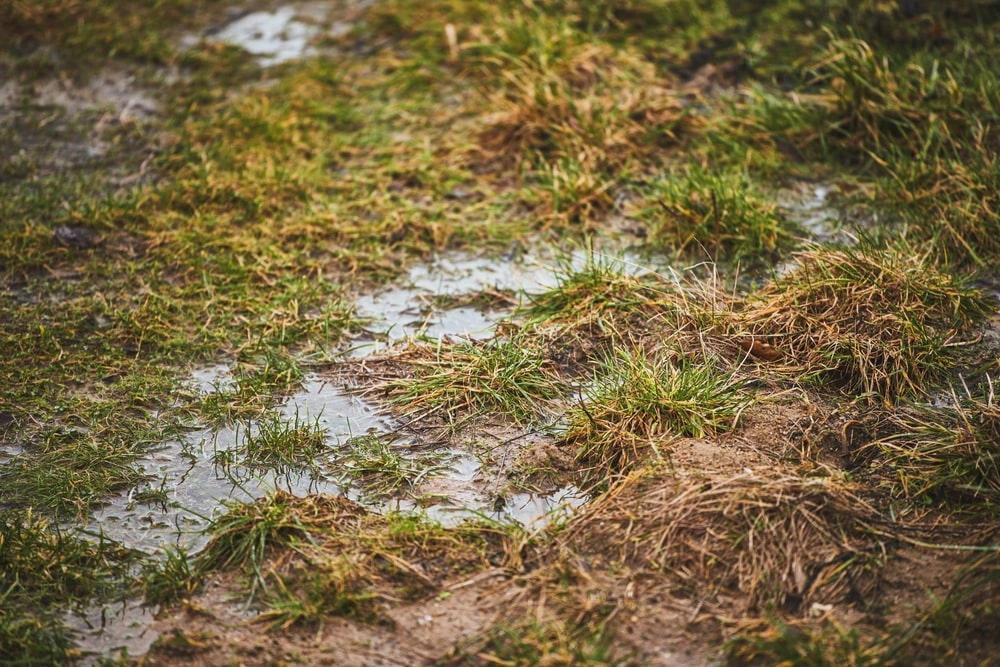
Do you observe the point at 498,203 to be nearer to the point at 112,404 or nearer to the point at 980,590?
the point at 112,404

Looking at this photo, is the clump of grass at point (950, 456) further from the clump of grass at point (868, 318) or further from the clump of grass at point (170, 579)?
the clump of grass at point (170, 579)

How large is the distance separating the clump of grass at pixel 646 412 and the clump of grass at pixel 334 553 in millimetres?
473

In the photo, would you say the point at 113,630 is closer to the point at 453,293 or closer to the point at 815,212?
the point at 453,293

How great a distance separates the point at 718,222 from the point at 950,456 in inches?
58.4

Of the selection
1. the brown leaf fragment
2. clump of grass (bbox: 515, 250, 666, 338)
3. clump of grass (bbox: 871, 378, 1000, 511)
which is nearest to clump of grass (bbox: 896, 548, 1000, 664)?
clump of grass (bbox: 871, 378, 1000, 511)

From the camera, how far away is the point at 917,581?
2332 millimetres

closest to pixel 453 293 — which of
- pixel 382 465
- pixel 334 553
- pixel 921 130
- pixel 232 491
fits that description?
pixel 382 465

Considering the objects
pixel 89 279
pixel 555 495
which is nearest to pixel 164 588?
pixel 555 495

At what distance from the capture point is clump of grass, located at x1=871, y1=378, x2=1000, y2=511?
255cm

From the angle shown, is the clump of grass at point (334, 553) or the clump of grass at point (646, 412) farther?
the clump of grass at point (646, 412)

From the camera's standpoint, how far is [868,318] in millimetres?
3188

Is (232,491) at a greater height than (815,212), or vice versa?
(232,491)

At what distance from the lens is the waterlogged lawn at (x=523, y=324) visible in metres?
2.37

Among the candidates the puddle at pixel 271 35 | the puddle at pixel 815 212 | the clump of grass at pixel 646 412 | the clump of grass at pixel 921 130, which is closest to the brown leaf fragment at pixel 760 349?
the clump of grass at pixel 646 412
